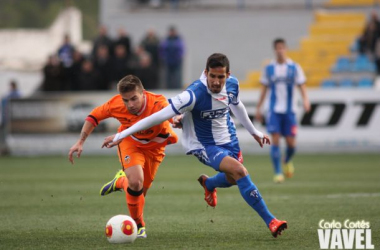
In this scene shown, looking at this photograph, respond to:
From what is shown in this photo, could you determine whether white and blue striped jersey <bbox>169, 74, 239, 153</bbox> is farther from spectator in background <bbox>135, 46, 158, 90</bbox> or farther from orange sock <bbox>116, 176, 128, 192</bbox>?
spectator in background <bbox>135, 46, 158, 90</bbox>

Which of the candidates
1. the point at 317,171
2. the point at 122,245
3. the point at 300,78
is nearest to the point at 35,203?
the point at 122,245

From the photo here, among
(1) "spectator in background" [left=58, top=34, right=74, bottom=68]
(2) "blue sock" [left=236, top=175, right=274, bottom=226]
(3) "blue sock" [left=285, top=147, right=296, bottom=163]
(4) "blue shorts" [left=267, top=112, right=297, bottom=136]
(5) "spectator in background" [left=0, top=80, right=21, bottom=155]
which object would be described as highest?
(2) "blue sock" [left=236, top=175, right=274, bottom=226]

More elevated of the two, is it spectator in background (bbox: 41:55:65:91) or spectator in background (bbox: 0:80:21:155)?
spectator in background (bbox: 41:55:65:91)

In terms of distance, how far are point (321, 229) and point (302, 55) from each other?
19422 millimetres

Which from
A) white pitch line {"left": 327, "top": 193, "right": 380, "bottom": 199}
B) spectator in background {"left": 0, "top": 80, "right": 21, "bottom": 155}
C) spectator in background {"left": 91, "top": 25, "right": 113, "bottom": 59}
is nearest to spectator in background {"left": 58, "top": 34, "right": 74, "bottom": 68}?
spectator in background {"left": 91, "top": 25, "right": 113, "bottom": 59}

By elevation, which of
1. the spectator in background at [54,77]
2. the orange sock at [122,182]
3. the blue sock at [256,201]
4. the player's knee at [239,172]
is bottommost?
the spectator in background at [54,77]

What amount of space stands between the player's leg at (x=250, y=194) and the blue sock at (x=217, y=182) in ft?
2.86

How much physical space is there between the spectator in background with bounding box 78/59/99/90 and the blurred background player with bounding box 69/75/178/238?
48.5 feet

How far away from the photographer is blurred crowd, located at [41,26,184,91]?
2361 cm

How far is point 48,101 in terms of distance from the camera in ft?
73.3

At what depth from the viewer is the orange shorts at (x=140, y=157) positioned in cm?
829

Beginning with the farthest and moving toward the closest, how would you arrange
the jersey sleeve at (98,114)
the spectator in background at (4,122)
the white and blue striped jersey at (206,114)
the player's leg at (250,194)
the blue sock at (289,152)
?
the spectator in background at (4,122) < the blue sock at (289,152) < the jersey sleeve at (98,114) < the white and blue striped jersey at (206,114) < the player's leg at (250,194)

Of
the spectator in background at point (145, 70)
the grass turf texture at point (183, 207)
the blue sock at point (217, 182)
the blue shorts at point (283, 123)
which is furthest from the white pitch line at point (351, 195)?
the spectator in background at point (145, 70)

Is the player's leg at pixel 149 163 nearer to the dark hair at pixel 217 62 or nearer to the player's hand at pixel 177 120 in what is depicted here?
the player's hand at pixel 177 120
